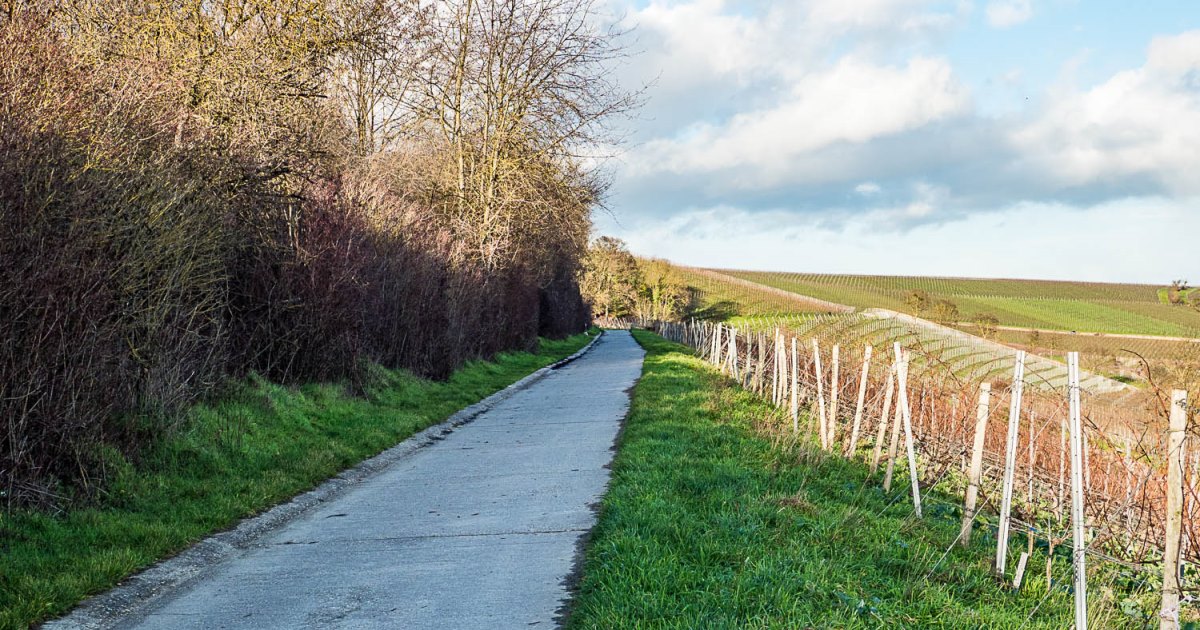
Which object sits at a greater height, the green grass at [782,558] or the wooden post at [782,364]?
the wooden post at [782,364]

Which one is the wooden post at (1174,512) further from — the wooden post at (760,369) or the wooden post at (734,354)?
the wooden post at (734,354)

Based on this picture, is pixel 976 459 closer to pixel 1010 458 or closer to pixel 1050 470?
pixel 1010 458

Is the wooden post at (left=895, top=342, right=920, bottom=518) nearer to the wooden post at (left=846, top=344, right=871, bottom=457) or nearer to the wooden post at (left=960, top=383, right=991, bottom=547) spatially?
the wooden post at (left=960, top=383, right=991, bottom=547)

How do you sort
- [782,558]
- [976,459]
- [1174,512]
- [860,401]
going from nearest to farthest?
[1174,512], [782,558], [976,459], [860,401]

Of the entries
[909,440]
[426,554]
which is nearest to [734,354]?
[909,440]

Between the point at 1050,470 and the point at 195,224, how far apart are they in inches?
380

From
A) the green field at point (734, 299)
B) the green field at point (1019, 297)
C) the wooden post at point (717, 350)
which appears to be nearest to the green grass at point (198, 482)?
the wooden post at point (717, 350)

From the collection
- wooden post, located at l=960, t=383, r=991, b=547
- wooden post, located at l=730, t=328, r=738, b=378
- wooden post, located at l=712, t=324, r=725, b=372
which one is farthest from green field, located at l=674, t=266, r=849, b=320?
wooden post, located at l=960, t=383, r=991, b=547

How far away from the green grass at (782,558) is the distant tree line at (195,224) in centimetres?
460

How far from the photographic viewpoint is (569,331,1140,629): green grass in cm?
548

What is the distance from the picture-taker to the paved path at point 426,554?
5691 millimetres

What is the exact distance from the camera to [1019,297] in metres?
112

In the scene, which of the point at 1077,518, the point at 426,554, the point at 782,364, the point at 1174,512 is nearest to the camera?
the point at 1174,512

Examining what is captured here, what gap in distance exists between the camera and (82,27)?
11531 millimetres
